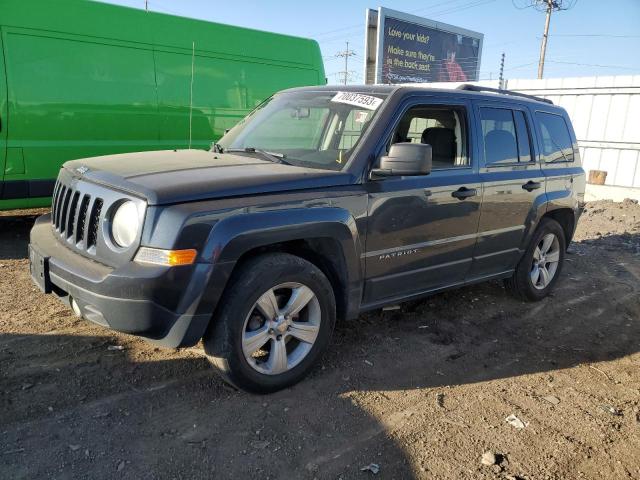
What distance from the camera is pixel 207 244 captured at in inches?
109

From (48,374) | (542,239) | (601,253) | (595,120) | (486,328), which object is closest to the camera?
(48,374)

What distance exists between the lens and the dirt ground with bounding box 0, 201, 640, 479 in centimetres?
265

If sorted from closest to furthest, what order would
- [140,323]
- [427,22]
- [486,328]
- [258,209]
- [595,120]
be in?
[140,323]
[258,209]
[486,328]
[595,120]
[427,22]

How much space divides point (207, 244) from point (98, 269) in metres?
0.65

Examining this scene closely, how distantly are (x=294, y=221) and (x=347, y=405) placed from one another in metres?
1.16

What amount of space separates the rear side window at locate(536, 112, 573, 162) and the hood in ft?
8.62

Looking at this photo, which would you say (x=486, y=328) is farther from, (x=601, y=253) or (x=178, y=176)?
(x=601, y=253)

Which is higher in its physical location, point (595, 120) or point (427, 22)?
point (427, 22)

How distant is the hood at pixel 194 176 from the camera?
9.34 feet

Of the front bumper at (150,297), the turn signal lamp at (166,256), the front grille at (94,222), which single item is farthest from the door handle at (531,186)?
the front grille at (94,222)

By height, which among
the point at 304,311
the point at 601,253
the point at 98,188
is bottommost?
the point at 601,253

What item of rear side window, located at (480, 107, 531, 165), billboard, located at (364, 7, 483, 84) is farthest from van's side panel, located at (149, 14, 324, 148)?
billboard, located at (364, 7, 483, 84)

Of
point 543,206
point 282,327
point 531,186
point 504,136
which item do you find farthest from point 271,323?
point 543,206

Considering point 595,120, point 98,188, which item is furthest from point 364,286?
point 595,120
